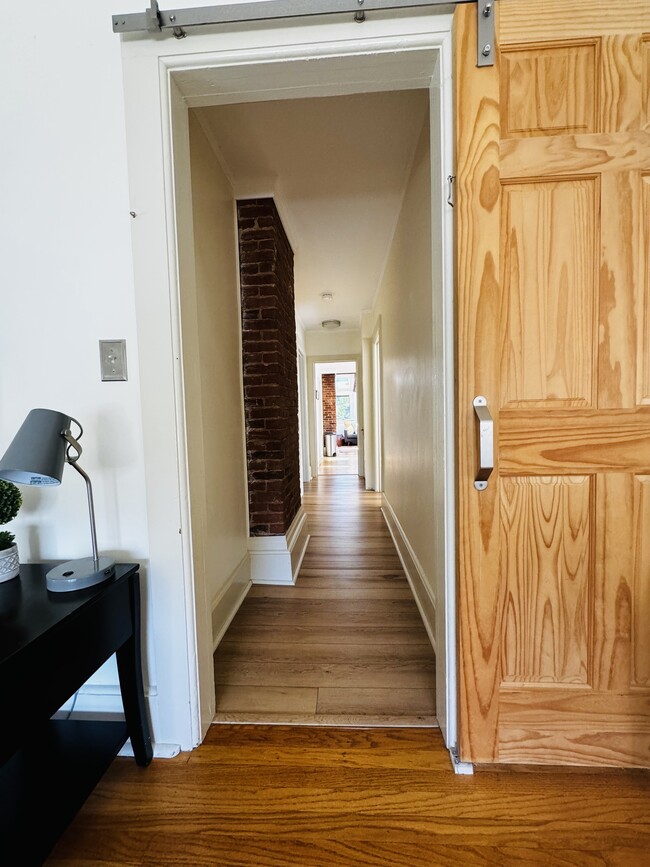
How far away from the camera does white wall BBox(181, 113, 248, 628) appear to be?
169cm

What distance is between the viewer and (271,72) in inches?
42.3

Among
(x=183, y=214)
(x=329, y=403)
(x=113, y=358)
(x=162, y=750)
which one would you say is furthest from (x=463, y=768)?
(x=329, y=403)

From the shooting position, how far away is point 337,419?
40.2 ft

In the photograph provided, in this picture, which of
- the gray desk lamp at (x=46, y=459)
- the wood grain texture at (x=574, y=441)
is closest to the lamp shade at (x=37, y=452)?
the gray desk lamp at (x=46, y=459)

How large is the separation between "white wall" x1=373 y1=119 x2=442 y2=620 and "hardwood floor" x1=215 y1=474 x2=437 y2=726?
31 cm

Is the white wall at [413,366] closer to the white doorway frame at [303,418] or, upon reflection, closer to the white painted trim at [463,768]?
the white painted trim at [463,768]

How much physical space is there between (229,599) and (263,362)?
1.45 m

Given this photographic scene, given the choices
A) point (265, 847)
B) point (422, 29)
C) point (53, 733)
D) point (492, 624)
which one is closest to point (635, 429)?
point (492, 624)

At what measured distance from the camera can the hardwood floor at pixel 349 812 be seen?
895 millimetres

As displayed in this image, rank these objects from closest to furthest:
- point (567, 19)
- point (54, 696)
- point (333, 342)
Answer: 1. point (54, 696)
2. point (567, 19)
3. point (333, 342)

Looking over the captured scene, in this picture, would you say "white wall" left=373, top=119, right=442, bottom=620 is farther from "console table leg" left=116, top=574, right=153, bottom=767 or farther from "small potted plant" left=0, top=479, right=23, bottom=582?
"small potted plant" left=0, top=479, right=23, bottom=582

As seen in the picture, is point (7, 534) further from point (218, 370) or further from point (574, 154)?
point (574, 154)

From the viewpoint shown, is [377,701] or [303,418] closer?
[377,701]

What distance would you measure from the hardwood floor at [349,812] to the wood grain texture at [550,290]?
1.12m
